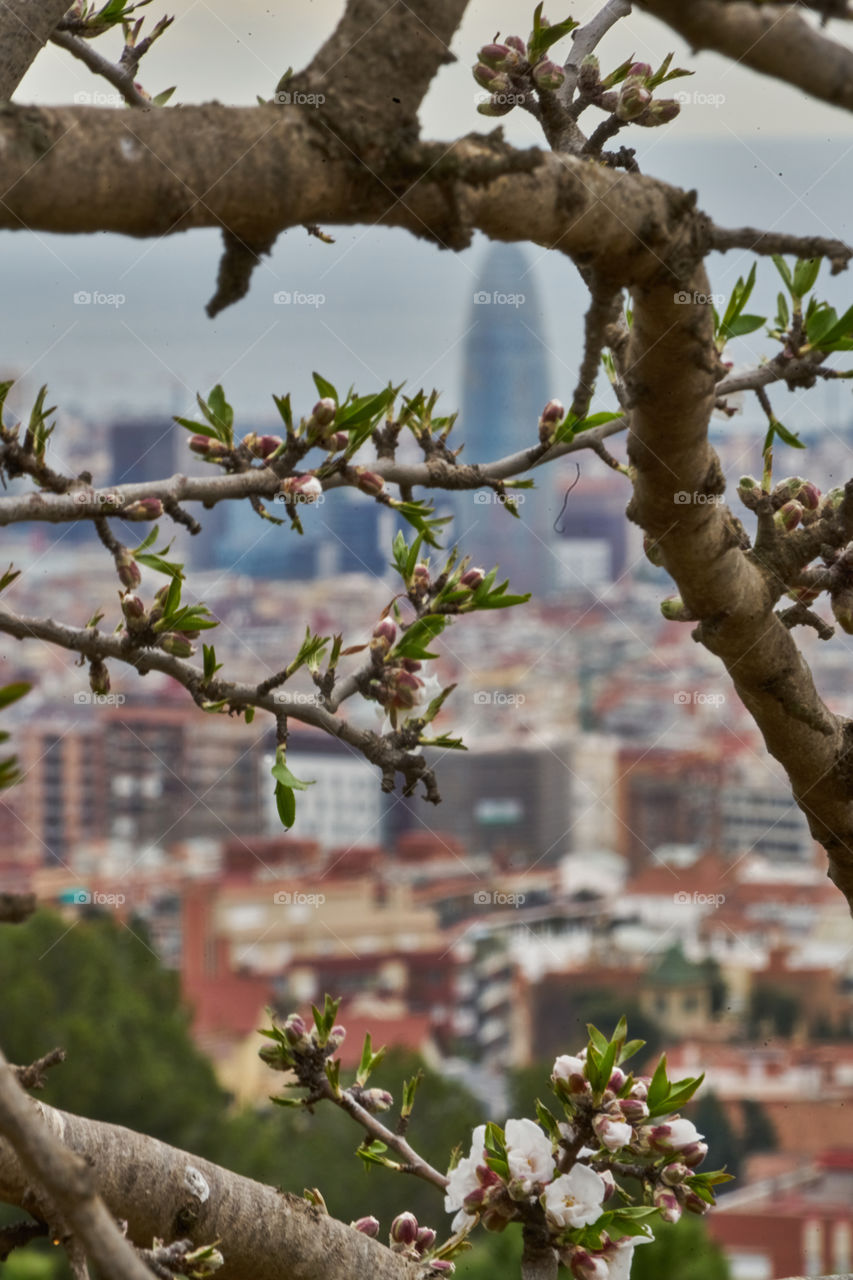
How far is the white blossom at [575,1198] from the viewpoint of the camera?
57.3 inches

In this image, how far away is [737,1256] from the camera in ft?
104

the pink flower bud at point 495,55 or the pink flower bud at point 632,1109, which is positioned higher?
the pink flower bud at point 495,55

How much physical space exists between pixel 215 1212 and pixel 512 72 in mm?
1489

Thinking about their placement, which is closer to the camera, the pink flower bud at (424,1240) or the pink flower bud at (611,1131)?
the pink flower bud at (611,1131)

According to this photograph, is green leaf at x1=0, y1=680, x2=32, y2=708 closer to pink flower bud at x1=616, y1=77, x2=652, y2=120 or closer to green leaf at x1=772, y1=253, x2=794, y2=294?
green leaf at x1=772, y1=253, x2=794, y2=294

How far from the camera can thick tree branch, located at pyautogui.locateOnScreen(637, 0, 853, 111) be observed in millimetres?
821

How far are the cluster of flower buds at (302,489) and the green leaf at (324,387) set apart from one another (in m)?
0.11

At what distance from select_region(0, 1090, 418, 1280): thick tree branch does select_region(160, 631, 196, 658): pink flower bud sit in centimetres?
56

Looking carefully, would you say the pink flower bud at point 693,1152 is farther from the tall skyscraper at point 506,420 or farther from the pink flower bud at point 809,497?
the tall skyscraper at point 506,420

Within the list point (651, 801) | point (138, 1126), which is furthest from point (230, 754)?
point (138, 1126)

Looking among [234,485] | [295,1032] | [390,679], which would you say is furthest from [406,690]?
[295,1032]

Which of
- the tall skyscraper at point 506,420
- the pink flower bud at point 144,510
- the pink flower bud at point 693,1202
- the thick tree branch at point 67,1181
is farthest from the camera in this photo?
the tall skyscraper at point 506,420

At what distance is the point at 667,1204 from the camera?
1.55 meters

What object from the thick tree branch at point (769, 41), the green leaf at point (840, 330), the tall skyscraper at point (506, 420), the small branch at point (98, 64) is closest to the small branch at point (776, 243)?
the thick tree branch at point (769, 41)
